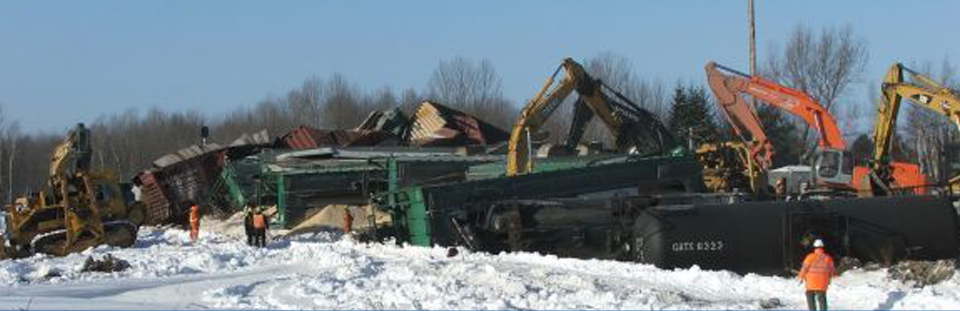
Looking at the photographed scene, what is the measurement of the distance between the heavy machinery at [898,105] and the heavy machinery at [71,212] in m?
18.9

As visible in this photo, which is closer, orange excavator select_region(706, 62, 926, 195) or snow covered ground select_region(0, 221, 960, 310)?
snow covered ground select_region(0, 221, 960, 310)

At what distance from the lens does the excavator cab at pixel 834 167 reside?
27.3 meters

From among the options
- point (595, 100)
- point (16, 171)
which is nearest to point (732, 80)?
point (595, 100)

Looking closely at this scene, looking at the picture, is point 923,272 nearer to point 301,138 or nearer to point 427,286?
point 427,286

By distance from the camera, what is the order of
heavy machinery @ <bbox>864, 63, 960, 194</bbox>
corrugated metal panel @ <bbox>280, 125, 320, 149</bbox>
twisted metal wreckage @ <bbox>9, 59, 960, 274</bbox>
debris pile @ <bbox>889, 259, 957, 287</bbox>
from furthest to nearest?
1. corrugated metal panel @ <bbox>280, 125, 320, 149</bbox>
2. heavy machinery @ <bbox>864, 63, 960, 194</bbox>
3. twisted metal wreckage @ <bbox>9, 59, 960, 274</bbox>
4. debris pile @ <bbox>889, 259, 957, 287</bbox>

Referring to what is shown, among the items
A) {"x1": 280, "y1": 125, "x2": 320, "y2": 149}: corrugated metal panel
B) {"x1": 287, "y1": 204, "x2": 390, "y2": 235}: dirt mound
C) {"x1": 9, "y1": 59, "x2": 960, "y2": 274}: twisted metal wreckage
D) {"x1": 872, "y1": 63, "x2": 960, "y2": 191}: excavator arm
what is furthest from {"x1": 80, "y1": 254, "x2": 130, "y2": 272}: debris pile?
{"x1": 280, "y1": 125, "x2": 320, "y2": 149}: corrugated metal panel

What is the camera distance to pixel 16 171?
9762 cm

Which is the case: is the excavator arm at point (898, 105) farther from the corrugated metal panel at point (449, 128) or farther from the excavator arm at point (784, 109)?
the corrugated metal panel at point (449, 128)

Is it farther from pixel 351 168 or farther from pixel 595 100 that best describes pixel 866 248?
pixel 351 168

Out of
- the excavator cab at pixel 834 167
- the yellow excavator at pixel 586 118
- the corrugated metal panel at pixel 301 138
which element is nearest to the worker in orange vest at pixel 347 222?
the yellow excavator at pixel 586 118

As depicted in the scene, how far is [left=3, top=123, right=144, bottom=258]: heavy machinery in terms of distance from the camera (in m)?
27.0

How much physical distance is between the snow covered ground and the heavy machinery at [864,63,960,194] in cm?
1011

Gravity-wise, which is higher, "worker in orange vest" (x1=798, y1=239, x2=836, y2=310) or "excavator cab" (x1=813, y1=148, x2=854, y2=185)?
"excavator cab" (x1=813, y1=148, x2=854, y2=185)

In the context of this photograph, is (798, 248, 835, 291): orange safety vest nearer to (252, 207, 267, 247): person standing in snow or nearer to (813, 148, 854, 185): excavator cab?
(813, 148, 854, 185): excavator cab
